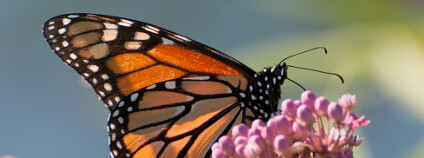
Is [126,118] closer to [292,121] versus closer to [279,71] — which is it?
[279,71]

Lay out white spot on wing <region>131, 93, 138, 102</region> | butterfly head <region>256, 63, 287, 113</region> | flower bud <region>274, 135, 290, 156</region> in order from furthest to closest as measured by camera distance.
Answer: white spot on wing <region>131, 93, 138, 102</region>, butterfly head <region>256, 63, 287, 113</region>, flower bud <region>274, 135, 290, 156</region>

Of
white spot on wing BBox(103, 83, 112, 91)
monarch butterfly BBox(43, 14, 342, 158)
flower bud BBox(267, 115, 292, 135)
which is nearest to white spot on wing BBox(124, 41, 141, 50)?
monarch butterfly BBox(43, 14, 342, 158)

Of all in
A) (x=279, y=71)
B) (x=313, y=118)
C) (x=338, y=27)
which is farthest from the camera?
(x=338, y=27)

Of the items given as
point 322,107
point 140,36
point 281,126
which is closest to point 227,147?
point 281,126

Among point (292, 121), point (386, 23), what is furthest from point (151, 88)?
point (386, 23)

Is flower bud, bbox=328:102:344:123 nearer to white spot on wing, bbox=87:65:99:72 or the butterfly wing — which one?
the butterfly wing

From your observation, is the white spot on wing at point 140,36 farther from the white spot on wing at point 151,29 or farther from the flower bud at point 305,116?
the flower bud at point 305,116

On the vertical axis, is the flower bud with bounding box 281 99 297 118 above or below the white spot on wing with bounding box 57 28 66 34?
below
